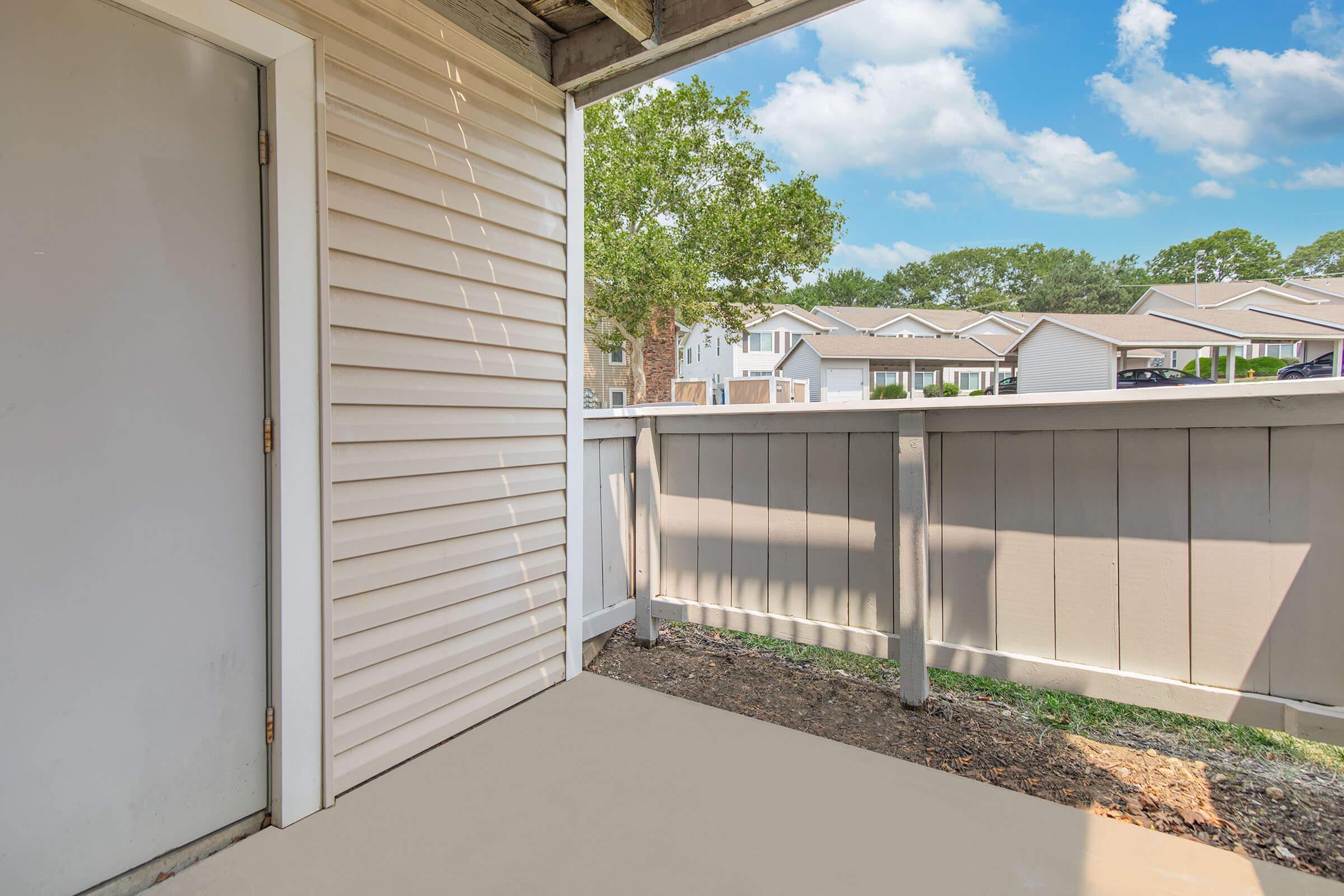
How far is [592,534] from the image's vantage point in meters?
2.75

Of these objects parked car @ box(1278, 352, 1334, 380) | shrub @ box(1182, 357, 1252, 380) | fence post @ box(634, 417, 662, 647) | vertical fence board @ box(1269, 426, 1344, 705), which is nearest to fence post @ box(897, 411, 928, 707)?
vertical fence board @ box(1269, 426, 1344, 705)

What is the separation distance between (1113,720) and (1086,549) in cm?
75

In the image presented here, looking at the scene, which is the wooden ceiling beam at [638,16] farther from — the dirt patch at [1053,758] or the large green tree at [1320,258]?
the large green tree at [1320,258]

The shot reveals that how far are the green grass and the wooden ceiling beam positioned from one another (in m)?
2.43

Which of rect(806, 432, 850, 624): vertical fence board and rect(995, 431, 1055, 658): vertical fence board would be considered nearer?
rect(995, 431, 1055, 658): vertical fence board

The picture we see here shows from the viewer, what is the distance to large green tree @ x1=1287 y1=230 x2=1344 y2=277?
29359 millimetres

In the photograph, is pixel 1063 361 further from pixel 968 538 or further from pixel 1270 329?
pixel 968 538

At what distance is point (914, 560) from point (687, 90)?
618 inches

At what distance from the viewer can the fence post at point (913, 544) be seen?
2.12 metres

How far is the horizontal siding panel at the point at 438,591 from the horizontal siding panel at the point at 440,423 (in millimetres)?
424

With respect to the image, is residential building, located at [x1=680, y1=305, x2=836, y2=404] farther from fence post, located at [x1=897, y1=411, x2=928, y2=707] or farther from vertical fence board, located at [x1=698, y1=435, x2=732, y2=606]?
fence post, located at [x1=897, y1=411, x2=928, y2=707]

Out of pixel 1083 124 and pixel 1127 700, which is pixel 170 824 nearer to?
pixel 1127 700

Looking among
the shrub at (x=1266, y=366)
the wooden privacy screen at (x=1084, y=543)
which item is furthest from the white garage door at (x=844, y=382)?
the wooden privacy screen at (x=1084, y=543)

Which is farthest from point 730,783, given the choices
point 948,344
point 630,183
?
point 948,344
